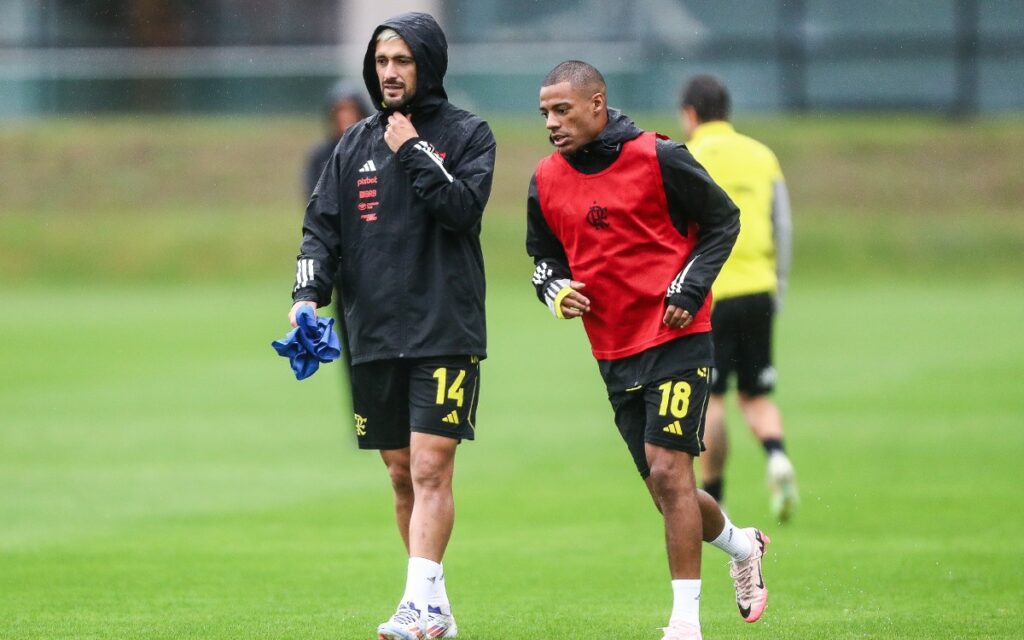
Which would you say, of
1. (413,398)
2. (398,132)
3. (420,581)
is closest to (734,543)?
(420,581)

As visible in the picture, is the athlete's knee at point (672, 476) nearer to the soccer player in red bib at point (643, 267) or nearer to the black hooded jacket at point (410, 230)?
the soccer player in red bib at point (643, 267)

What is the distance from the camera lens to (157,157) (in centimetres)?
3428

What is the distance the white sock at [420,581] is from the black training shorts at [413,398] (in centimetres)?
52

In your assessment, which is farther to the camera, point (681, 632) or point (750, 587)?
point (750, 587)

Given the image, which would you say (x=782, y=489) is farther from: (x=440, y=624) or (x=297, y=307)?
(x=297, y=307)

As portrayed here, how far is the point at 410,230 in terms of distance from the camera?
675 centimetres

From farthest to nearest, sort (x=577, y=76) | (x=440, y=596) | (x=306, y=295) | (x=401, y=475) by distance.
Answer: (x=401, y=475)
(x=306, y=295)
(x=440, y=596)
(x=577, y=76)

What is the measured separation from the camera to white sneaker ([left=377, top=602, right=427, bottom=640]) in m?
6.22

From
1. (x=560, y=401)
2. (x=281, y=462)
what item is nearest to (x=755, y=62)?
(x=560, y=401)

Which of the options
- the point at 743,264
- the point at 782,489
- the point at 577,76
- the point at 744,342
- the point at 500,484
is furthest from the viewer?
the point at 500,484

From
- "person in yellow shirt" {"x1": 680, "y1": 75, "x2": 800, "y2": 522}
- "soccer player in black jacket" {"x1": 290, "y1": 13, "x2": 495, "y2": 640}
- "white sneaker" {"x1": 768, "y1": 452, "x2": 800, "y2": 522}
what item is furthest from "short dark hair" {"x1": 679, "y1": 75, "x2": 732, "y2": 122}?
"soccer player in black jacket" {"x1": 290, "y1": 13, "x2": 495, "y2": 640}

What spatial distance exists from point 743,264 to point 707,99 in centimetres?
98

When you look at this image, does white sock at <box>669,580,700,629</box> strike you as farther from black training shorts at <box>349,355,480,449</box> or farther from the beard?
the beard

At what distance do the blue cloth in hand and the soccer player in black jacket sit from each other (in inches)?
2.4
